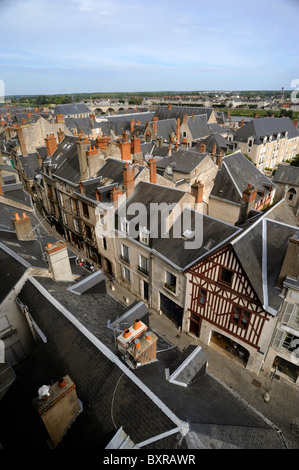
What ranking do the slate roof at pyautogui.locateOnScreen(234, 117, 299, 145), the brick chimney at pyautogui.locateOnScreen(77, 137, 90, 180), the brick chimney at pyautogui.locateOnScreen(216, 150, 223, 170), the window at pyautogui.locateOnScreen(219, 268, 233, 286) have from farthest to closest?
1. the slate roof at pyautogui.locateOnScreen(234, 117, 299, 145)
2. the brick chimney at pyautogui.locateOnScreen(216, 150, 223, 170)
3. the brick chimney at pyautogui.locateOnScreen(77, 137, 90, 180)
4. the window at pyautogui.locateOnScreen(219, 268, 233, 286)

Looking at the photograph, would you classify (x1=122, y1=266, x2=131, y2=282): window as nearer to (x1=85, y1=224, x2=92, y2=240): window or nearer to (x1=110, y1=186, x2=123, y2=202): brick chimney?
(x1=85, y1=224, x2=92, y2=240): window

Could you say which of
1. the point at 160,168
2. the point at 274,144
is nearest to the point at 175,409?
the point at 160,168

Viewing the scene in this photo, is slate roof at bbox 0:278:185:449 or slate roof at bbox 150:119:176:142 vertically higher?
slate roof at bbox 150:119:176:142

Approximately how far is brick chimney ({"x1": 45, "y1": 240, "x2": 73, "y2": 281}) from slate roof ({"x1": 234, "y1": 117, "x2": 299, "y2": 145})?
52.8 metres

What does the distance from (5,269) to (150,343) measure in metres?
9.35

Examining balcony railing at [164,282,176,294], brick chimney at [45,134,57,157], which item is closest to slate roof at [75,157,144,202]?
balcony railing at [164,282,176,294]

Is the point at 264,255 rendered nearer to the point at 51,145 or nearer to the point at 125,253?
the point at 125,253

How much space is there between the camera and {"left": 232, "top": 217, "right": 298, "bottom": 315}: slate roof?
44.6ft

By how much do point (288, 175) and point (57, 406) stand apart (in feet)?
124

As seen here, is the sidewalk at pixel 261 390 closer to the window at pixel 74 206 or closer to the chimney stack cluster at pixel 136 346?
the chimney stack cluster at pixel 136 346

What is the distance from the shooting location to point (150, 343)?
397 inches

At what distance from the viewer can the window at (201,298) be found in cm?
1658

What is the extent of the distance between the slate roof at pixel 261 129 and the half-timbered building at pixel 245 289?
154 feet
